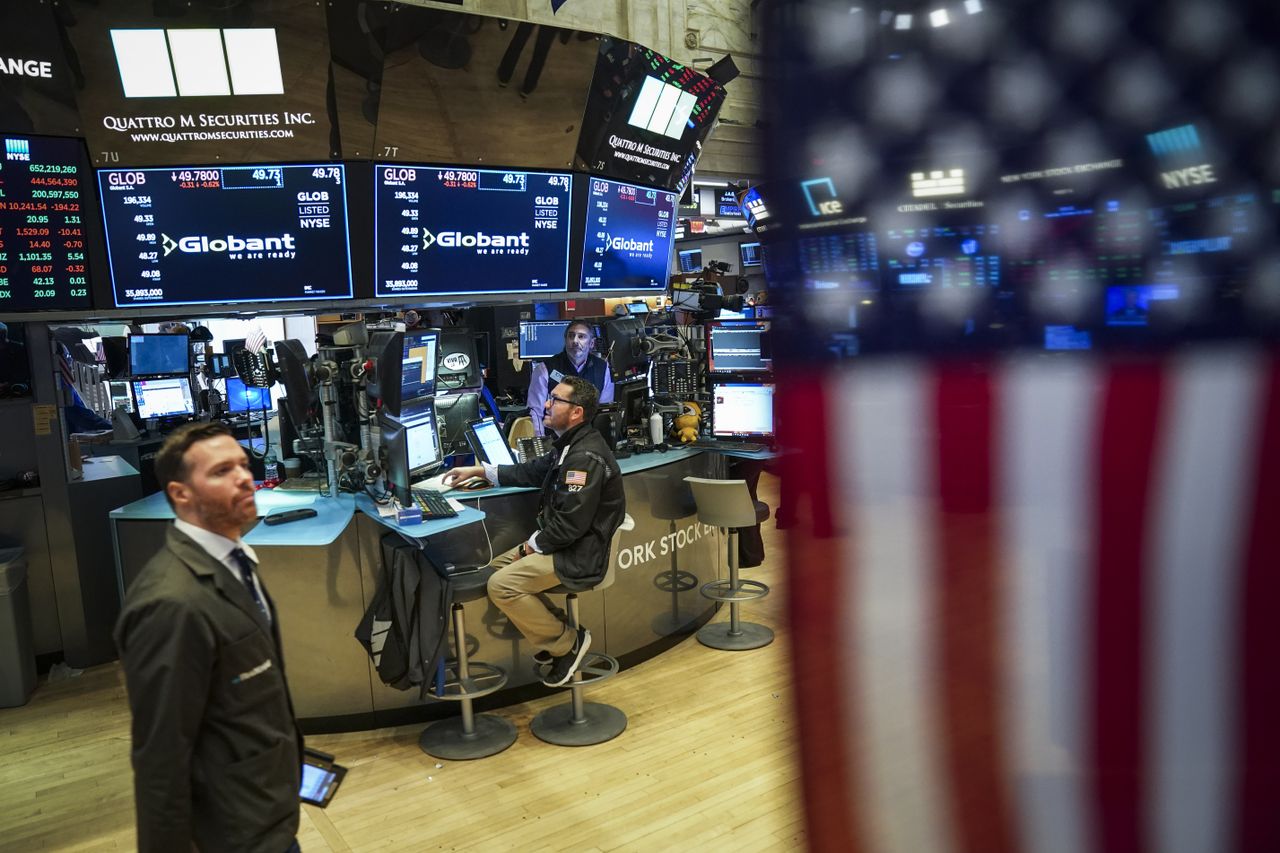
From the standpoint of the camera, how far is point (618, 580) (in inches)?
199

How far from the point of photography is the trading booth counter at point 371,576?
4301 millimetres

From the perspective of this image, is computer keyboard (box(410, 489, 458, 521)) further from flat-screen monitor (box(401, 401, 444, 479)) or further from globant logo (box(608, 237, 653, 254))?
globant logo (box(608, 237, 653, 254))

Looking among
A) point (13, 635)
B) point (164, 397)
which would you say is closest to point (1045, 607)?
point (13, 635)

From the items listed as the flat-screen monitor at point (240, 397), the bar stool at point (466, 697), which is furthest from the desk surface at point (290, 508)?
the flat-screen monitor at point (240, 397)

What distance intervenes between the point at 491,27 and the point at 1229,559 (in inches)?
192

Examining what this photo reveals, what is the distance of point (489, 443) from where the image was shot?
5266 mm

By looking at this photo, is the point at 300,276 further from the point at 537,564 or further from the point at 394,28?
the point at 537,564

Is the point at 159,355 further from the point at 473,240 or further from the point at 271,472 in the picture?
the point at 473,240

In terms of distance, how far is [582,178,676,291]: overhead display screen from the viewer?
5.79m

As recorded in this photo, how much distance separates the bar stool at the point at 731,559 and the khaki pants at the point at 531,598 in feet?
4.33

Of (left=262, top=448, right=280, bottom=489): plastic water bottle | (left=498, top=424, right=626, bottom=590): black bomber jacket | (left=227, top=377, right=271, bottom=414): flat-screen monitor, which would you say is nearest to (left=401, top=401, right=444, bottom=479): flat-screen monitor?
(left=498, top=424, right=626, bottom=590): black bomber jacket

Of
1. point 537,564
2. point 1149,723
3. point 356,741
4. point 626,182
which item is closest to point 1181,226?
point 1149,723

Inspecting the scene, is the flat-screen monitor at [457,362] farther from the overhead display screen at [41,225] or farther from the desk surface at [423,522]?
the overhead display screen at [41,225]

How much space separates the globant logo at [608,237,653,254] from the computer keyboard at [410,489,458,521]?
246 cm
